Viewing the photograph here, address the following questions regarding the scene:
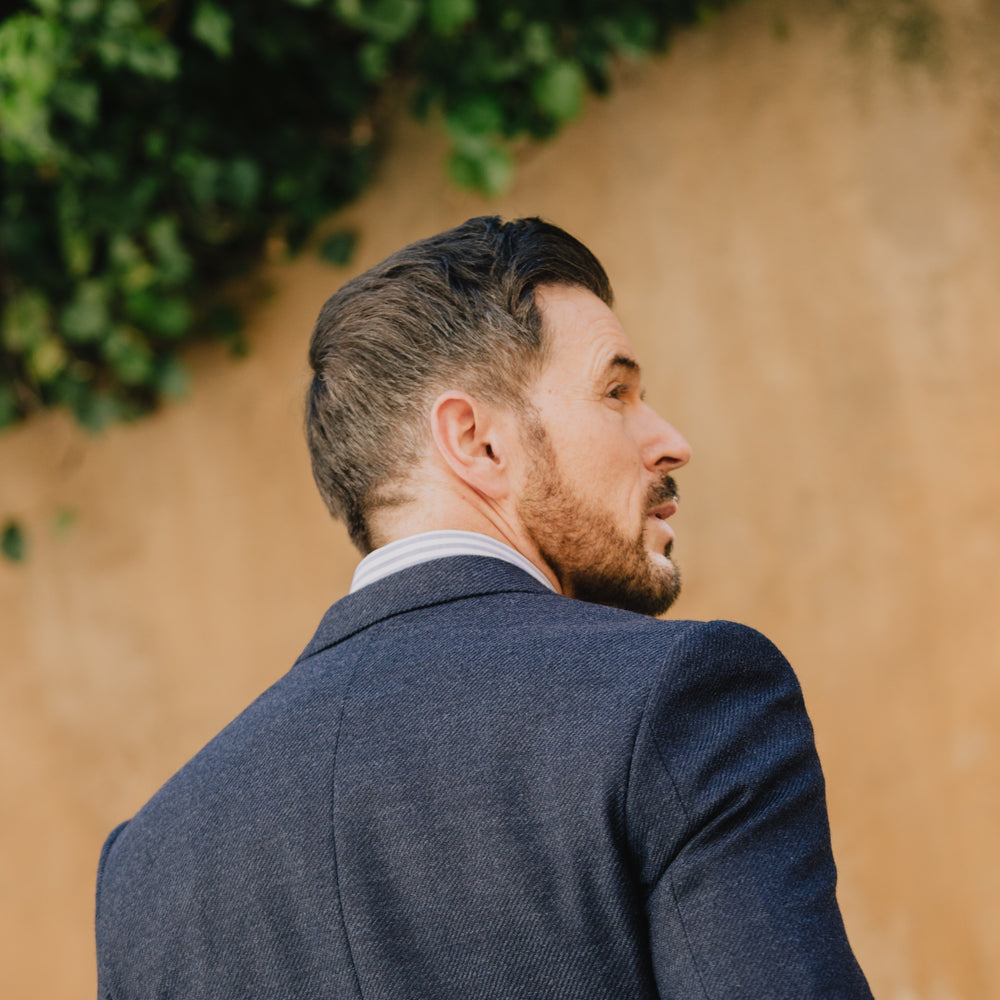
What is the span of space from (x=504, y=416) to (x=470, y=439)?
0.17 ft

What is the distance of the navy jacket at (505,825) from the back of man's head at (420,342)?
0.77 feet

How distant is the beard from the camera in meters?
1.26

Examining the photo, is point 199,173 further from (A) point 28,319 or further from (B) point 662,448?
(B) point 662,448

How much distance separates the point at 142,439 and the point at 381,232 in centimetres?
97

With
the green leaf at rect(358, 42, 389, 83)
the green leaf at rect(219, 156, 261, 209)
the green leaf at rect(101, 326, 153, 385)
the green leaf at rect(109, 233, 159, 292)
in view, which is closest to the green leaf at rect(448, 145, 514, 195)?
the green leaf at rect(358, 42, 389, 83)

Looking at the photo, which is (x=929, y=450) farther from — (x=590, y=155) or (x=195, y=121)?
(x=195, y=121)

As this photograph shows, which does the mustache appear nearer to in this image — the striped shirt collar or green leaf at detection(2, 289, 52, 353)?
the striped shirt collar

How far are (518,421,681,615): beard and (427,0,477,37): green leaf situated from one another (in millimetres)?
1772

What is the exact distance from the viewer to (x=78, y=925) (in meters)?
2.97

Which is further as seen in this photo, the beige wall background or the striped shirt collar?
the beige wall background

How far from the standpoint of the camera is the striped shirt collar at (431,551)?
116 cm

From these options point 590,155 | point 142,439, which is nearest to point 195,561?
point 142,439

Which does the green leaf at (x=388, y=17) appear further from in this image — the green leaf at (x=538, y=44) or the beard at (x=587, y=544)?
the beard at (x=587, y=544)

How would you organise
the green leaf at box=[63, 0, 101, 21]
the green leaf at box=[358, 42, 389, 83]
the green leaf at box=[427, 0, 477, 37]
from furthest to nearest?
the green leaf at box=[358, 42, 389, 83] < the green leaf at box=[427, 0, 477, 37] < the green leaf at box=[63, 0, 101, 21]
